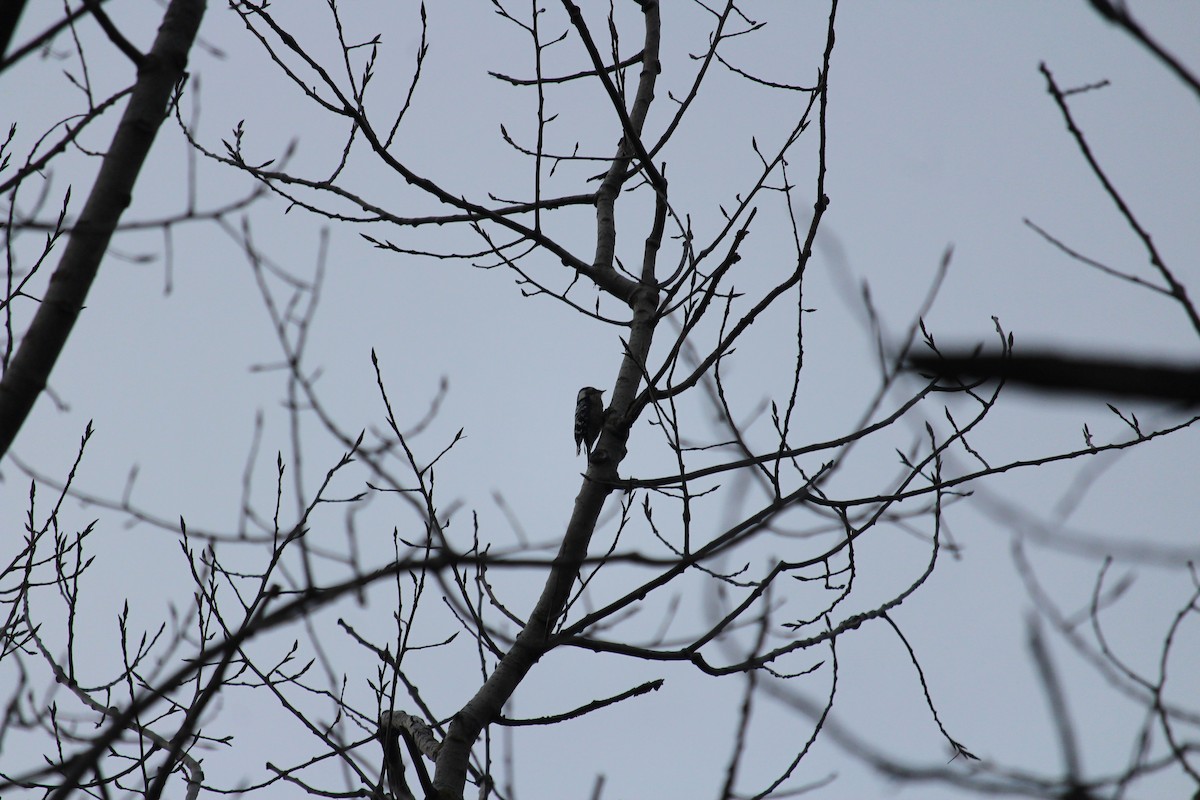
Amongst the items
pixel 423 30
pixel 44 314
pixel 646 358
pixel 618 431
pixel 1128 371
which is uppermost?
pixel 423 30

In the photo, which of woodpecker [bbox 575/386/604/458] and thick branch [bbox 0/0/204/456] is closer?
thick branch [bbox 0/0/204/456]

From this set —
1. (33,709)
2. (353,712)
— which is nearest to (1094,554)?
(353,712)

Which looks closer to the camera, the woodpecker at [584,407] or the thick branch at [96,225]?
the thick branch at [96,225]

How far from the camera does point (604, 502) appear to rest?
354cm

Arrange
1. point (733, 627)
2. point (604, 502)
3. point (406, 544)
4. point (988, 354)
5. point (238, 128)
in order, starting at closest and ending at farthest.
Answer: point (988, 354) < point (733, 627) < point (406, 544) < point (604, 502) < point (238, 128)

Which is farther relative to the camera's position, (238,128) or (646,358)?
(238,128)

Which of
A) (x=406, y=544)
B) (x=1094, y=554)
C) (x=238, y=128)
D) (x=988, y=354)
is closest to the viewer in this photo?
(x=988, y=354)

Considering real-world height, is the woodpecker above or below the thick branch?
above

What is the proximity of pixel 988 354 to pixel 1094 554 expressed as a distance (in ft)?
4.56

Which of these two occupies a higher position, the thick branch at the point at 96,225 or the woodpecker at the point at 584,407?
the woodpecker at the point at 584,407

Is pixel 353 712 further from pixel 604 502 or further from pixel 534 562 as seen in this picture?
pixel 534 562

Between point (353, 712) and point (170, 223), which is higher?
point (170, 223)

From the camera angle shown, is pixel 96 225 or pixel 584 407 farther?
pixel 584 407

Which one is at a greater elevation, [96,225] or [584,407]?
[584,407]
